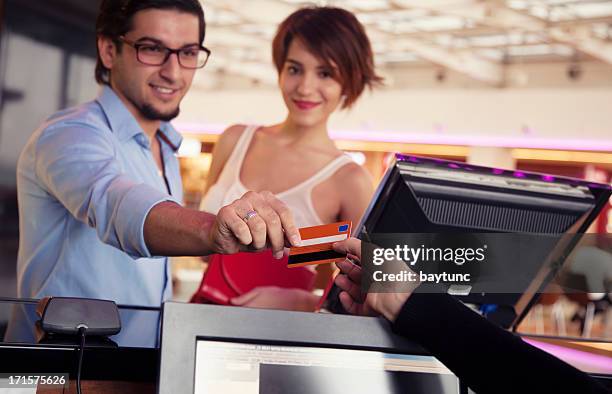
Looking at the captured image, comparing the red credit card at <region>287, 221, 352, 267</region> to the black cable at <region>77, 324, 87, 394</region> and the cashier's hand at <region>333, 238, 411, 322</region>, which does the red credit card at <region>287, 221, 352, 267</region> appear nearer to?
the cashier's hand at <region>333, 238, 411, 322</region>

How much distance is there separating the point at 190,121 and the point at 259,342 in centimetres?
1129

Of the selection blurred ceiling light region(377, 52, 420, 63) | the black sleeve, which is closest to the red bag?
the black sleeve

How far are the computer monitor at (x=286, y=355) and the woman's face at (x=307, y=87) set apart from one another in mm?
1389

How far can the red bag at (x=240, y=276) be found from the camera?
2.14 metres

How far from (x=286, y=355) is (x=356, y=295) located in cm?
24

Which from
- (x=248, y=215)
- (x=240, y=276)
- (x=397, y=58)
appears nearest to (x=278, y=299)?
(x=240, y=276)

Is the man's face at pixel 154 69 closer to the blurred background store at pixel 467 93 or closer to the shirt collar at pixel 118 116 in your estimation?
the shirt collar at pixel 118 116

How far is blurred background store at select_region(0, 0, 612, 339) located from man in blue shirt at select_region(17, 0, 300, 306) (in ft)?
21.4

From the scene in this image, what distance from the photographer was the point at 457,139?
36.9 ft

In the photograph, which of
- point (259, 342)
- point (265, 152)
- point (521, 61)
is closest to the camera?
point (259, 342)

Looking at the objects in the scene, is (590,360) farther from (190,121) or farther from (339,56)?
(190,121)

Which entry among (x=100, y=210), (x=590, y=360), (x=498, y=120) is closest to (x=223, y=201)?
(x=100, y=210)

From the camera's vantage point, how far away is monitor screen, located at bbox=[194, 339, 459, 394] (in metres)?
0.92

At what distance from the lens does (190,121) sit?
472 inches
